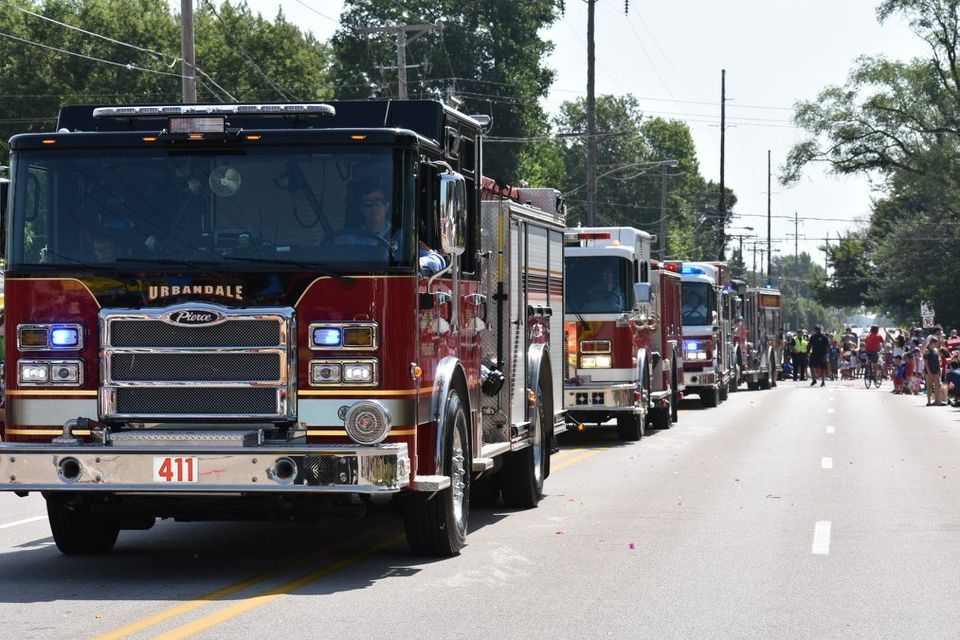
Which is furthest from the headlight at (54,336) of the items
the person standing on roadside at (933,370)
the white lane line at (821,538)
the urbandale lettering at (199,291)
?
the person standing on roadside at (933,370)

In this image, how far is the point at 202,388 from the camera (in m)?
10.0

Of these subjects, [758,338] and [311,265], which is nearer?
[311,265]

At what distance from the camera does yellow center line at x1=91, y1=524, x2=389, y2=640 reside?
8328 mm

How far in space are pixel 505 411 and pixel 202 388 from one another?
3777 millimetres

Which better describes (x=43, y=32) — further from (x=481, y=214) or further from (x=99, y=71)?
(x=481, y=214)

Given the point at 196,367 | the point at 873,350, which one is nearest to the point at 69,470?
the point at 196,367

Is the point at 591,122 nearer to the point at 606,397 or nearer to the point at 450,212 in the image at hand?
the point at 606,397

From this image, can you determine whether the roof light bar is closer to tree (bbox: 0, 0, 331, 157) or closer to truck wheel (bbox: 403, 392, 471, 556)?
truck wheel (bbox: 403, 392, 471, 556)

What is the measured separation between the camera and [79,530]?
11.3 metres

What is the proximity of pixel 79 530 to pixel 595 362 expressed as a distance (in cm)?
1262

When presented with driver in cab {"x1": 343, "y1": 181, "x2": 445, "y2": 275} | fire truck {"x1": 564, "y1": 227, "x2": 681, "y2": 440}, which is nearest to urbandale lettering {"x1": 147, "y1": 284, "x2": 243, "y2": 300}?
driver in cab {"x1": 343, "y1": 181, "x2": 445, "y2": 275}

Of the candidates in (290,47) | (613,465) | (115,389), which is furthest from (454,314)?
(290,47)

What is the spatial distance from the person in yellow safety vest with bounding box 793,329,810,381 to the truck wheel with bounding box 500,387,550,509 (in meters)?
43.7

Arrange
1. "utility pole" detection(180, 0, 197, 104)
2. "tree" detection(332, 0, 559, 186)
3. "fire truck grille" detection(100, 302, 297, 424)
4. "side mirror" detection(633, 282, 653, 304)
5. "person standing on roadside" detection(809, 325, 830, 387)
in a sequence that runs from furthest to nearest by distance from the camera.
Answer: "tree" detection(332, 0, 559, 186), "person standing on roadside" detection(809, 325, 830, 387), "utility pole" detection(180, 0, 197, 104), "side mirror" detection(633, 282, 653, 304), "fire truck grille" detection(100, 302, 297, 424)
